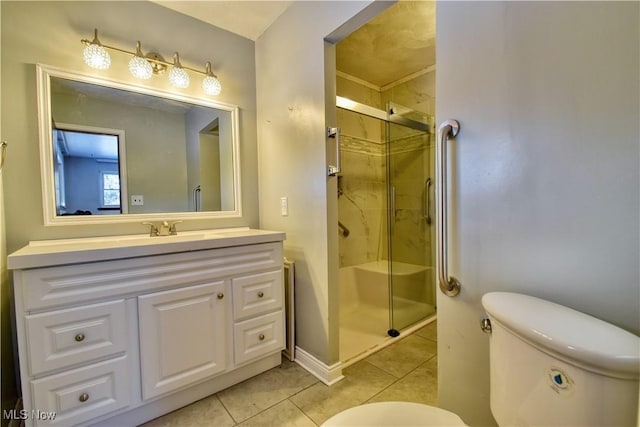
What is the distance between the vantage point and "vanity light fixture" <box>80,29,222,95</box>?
1479mm

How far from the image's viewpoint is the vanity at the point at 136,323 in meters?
1.04

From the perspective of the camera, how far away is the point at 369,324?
2344mm

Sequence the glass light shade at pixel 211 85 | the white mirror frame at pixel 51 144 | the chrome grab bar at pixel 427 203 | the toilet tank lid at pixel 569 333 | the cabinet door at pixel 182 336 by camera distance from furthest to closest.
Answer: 1. the chrome grab bar at pixel 427 203
2. the glass light shade at pixel 211 85
3. the white mirror frame at pixel 51 144
4. the cabinet door at pixel 182 336
5. the toilet tank lid at pixel 569 333

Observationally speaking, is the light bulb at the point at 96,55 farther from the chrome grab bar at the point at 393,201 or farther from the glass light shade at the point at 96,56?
the chrome grab bar at the point at 393,201

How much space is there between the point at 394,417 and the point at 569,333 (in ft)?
1.66

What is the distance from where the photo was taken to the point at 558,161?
30.4 inches

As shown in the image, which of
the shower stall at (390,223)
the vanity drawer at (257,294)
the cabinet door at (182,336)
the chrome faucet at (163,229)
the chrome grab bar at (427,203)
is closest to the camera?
the cabinet door at (182,336)

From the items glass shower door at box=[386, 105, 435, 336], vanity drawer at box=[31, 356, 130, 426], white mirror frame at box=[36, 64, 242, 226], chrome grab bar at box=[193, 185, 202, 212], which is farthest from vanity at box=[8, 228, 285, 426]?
glass shower door at box=[386, 105, 435, 336]

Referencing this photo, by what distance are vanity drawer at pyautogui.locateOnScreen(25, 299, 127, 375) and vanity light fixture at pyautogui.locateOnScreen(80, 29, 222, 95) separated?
1333 millimetres

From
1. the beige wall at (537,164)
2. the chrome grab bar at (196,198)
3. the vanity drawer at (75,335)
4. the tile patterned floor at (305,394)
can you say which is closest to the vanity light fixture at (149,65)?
the chrome grab bar at (196,198)

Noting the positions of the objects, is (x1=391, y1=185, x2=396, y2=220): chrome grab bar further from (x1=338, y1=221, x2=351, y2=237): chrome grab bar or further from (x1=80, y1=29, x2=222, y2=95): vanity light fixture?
(x1=80, y1=29, x2=222, y2=95): vanity light fixture

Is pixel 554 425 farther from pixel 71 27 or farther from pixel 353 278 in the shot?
pixel 71 27

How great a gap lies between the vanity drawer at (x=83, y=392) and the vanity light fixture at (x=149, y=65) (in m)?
1.57

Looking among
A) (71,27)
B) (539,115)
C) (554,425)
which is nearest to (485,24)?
(539,115)
